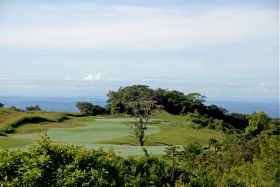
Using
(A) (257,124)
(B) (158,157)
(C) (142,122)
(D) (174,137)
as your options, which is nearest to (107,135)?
(C) (142,122)

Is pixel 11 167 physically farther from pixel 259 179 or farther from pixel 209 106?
pixel 209 106

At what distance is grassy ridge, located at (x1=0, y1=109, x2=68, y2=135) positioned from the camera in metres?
36.3

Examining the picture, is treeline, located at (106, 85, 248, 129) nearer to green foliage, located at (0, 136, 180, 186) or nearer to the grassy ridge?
the grassy ridge

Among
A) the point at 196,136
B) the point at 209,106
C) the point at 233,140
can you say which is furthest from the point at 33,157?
the point at 209,106

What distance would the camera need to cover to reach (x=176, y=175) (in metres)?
19.0

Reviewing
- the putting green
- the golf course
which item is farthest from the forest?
the putting green

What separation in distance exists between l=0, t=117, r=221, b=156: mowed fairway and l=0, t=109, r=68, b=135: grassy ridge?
751mm

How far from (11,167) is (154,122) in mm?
36970

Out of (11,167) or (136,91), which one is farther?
(136,91)

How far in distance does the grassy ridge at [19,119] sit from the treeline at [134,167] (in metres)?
15.9

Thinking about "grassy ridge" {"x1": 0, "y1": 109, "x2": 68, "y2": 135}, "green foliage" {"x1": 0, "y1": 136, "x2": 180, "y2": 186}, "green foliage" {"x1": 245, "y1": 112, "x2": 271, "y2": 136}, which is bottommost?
"grassy ridge" {"x1": 0, "y1": 109, "x2": 68, "y2": 135}

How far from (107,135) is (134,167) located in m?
17.1

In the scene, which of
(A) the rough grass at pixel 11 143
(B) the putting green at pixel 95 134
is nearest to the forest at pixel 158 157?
(B) the putting green at pixel 95 134

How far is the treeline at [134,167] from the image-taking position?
28.5 feet
